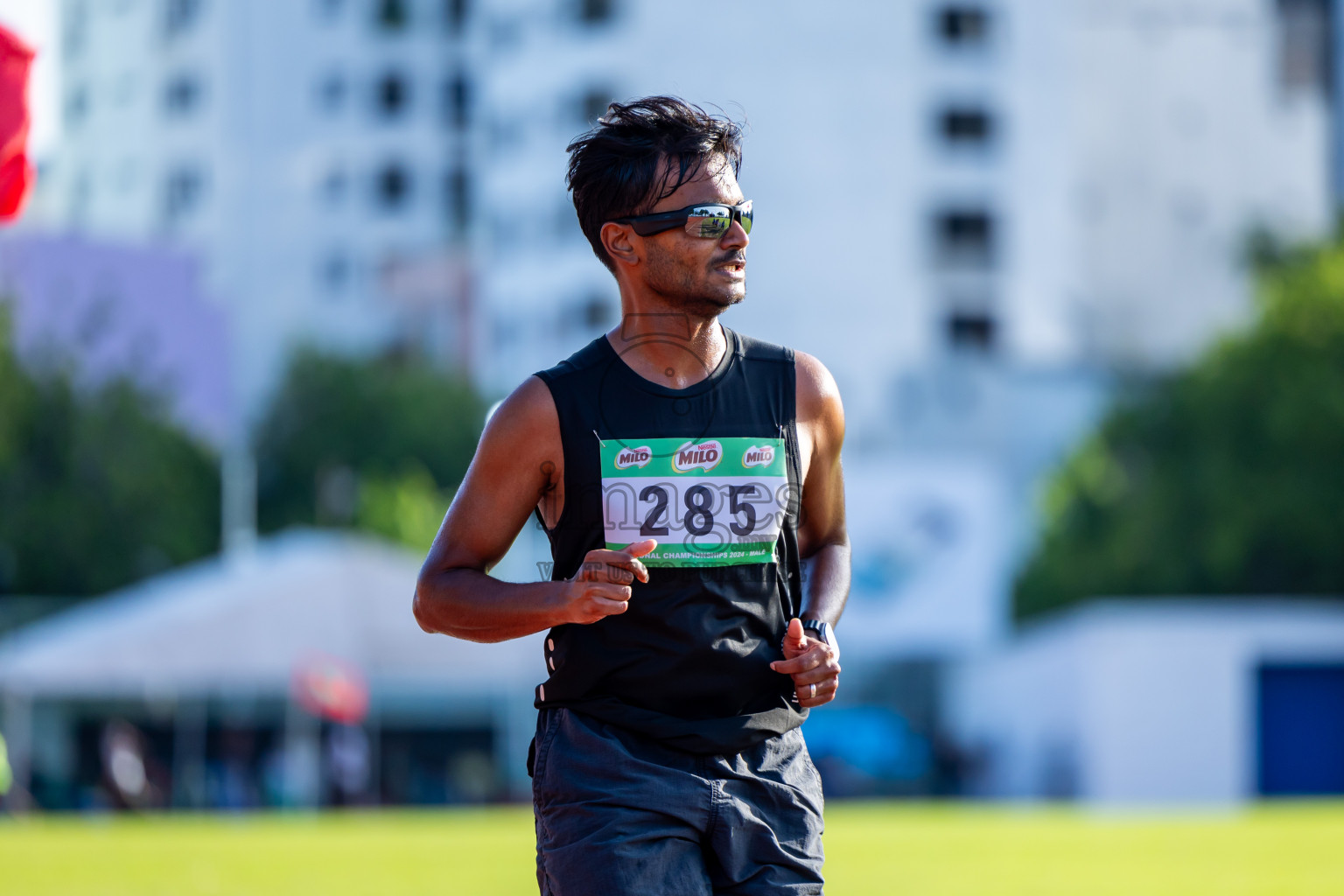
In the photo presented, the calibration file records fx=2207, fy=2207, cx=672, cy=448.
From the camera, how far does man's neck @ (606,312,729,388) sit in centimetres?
412

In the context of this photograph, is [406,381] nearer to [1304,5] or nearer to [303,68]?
[303,68]

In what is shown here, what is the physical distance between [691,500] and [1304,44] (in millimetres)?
73049

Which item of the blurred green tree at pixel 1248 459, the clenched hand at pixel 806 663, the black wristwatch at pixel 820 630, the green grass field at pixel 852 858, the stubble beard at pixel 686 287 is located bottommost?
the green grass field at pixel 852 858

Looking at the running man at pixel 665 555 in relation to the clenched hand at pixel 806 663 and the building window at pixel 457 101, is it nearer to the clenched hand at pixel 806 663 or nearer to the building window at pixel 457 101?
the clenched hand at pixel 806 663

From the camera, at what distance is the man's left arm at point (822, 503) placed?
13.8 ft

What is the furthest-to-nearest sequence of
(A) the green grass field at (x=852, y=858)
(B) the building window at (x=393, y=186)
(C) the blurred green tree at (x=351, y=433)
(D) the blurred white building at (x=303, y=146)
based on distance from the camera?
(B) the building window at (x=393, y=186) < (D) the blurred white building at (x=303, y=146) < (C) the blurred green tree at (x=351, y=433) < (A) the green grass field at (x=852, y=858)

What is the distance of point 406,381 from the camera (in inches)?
2694

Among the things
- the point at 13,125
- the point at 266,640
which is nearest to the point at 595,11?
the point at 266,640

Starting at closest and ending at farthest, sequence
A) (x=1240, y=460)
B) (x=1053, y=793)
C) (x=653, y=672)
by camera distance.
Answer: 1. (x=653, y=672)
2. (x=1053, y=793)
3. (x=1240, y=460)

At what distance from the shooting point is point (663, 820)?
3902mm

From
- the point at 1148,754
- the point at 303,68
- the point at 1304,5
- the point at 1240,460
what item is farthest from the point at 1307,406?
the point at 303,68

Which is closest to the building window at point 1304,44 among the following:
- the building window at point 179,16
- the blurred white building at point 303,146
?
the blurred white building at point 303,146

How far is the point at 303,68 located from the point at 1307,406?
55553 millimetres

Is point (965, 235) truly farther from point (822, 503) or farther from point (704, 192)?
point (704, 192)
